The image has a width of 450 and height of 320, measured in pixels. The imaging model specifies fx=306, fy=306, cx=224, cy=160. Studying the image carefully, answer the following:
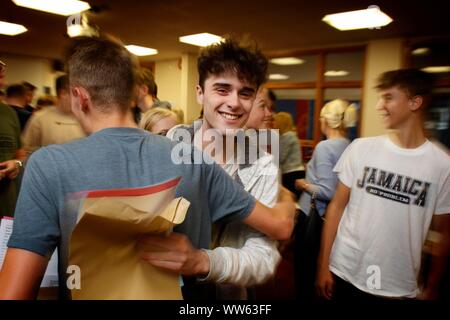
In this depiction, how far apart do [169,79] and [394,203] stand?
1.01 metres

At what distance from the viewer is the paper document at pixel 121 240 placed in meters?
0.36

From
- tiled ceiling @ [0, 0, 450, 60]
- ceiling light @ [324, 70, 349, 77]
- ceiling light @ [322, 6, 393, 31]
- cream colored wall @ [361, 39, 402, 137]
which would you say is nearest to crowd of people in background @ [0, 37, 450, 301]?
tiled ceiling @ [0, 0, 450, 60]

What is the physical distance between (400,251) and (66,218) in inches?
40.4

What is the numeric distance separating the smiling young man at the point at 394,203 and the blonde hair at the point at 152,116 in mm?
819

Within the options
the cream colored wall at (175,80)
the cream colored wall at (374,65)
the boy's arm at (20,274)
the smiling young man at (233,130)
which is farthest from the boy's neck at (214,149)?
the cream colored wall at (374,65)

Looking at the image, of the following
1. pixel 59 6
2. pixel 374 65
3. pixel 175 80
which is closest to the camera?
pixel 175 80

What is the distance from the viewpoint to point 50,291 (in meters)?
0.59

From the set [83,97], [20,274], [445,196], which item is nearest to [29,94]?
[83,97]

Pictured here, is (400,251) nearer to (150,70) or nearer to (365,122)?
(150,70)

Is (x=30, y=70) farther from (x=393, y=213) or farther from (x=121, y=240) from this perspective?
(x=393, y=213)

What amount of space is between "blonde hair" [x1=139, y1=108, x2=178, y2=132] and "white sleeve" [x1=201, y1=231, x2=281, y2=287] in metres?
0.89

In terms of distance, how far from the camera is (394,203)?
104 cm

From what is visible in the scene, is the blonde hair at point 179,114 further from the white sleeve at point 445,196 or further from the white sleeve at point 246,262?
the white sleeve at point 445,196
